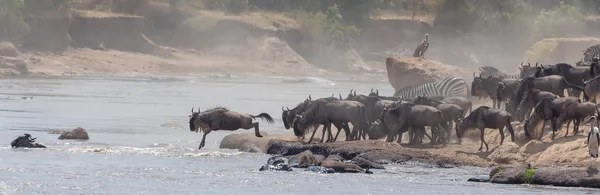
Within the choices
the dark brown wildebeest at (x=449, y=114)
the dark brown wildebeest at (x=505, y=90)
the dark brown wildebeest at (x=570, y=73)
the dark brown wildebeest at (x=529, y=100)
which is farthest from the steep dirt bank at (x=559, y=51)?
the dark brown wildebeest at (x=449, y=114)

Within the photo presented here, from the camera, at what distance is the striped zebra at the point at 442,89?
118 feet

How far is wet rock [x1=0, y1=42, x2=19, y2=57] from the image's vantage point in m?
69.8

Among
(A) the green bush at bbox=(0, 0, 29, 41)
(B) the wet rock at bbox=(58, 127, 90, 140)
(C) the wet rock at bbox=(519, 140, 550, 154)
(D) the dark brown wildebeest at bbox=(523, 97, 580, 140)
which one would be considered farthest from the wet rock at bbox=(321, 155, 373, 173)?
(A) the green bush at bbox=(0, 0, 29, 41)

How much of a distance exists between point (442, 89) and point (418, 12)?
232 ft

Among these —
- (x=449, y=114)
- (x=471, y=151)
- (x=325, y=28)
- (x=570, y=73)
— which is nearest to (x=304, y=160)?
(x=471, y=151)

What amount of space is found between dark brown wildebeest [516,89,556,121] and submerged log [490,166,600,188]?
231 inches

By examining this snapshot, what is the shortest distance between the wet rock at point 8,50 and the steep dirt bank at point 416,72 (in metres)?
33.0

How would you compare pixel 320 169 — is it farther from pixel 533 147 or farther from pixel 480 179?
pixel 533 147

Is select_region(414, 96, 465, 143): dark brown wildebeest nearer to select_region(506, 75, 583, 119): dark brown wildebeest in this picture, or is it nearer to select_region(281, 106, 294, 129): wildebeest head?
select_region(506, 75, 583, 119): dark brown wildebeest

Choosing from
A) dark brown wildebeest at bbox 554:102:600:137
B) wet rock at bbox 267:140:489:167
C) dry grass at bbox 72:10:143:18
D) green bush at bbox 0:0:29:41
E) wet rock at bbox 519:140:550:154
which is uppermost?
dry grass at bbox 72:10:143:18

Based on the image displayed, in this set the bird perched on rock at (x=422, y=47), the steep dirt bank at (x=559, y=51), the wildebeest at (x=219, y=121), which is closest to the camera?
the wildebeest at (x=219, y=121)

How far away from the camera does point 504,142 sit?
Result: 26484 mm

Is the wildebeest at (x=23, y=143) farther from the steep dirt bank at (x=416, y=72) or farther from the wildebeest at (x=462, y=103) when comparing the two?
the steep dirt bank at (x=416, y=72)

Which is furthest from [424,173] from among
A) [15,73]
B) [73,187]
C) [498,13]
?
[498,13]
